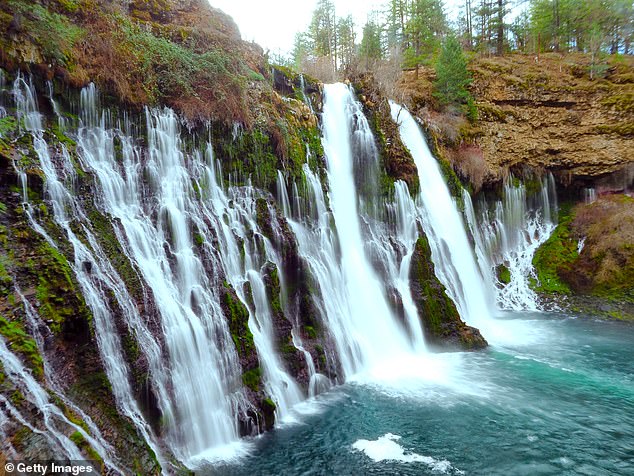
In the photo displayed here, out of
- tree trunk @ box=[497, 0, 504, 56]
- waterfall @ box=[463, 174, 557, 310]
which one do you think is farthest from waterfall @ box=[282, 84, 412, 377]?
tree trunk @ box=[497, 0, 504, 56]

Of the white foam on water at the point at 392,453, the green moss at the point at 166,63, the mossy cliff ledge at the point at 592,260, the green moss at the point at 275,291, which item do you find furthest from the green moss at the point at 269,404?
the mossy cliff ledge at the point at 592,260

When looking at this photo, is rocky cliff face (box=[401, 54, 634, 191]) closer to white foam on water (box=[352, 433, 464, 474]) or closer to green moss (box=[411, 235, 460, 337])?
green moss (box=[411, 235, 460, 337])

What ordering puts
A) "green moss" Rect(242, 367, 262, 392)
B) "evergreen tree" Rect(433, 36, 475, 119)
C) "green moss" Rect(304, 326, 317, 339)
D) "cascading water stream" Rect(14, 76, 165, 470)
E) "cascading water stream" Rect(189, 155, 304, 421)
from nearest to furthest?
"cascading water stream" Rect(14, 76, 165, 470)
"green moss" Rect(242, 367, 262, 392)
"cascading water stream" Rect(189, 155, 304, 421)
"green moss" Rect(304, 326, 317, 339)
"evergreen tree" Rect(433, 36, 475, 119)

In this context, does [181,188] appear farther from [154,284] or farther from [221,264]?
[154,284]

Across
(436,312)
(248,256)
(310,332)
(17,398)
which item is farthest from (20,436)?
(436,312)

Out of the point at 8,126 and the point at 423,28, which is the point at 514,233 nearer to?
the point at 423,28

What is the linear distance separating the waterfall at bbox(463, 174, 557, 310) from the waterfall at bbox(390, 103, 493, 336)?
5.21 feet

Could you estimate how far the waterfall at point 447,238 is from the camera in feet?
48.6

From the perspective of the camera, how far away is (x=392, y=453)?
6.57 meters

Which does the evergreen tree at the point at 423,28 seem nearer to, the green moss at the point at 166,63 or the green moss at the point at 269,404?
the green moss at the point at 166,63

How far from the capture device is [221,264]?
8414mm

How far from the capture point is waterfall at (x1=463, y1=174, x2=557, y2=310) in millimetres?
18281

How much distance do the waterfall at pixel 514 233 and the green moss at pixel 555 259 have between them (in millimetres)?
317

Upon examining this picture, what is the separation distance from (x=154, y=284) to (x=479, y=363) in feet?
29.3
